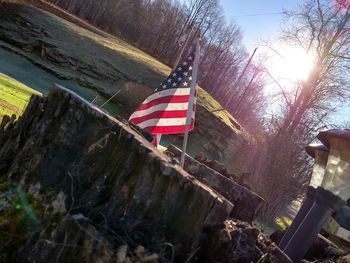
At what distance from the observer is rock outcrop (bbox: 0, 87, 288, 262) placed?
2215 millimetres

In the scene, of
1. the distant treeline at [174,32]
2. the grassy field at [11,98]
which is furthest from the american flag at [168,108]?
the distant treeline at [174,32]

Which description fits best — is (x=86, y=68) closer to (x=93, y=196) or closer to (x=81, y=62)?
(x=81, y=62)

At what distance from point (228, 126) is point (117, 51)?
30.0 ft

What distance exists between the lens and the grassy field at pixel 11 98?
8.92 m

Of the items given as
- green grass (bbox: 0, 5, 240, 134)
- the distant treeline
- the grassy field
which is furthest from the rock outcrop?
the distant treeline

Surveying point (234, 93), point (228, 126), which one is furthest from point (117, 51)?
point (234, 93)

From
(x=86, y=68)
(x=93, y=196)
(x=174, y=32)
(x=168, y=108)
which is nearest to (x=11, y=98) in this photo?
(x=168, y=108)

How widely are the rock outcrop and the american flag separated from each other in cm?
118

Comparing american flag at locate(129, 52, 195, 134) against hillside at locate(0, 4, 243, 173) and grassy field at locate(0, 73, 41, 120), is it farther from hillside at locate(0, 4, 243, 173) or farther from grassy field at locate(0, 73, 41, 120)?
hillside at locate(0, 4, 243, 173)

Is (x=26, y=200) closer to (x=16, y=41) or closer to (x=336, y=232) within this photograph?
(x=336, y=232)

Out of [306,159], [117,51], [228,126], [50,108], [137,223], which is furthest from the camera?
[117,51]

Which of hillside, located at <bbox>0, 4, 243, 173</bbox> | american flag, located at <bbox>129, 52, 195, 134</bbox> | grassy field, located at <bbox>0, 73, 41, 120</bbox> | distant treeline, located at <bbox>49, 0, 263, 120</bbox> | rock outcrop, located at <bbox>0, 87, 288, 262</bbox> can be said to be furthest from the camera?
distant treeline, located at <bbox>49, 0, 263, 120</bbox>

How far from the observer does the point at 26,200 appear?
2.58 meters

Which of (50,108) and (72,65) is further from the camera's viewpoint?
(72,65)
